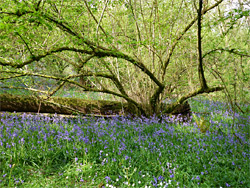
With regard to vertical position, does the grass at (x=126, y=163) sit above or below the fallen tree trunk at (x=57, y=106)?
below

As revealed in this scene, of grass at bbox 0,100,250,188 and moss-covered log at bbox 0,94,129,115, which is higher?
moss-covered log at bbox 0,94,129,115

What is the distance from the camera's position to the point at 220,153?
3.59m

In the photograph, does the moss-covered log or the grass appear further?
the moss-covered log

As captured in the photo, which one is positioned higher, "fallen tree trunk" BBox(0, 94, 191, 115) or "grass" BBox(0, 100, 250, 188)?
"fallen tree trunk" BBox(0, 94, 191, 115)

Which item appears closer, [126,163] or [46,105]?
[126,163]

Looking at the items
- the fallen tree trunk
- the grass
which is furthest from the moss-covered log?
the grass

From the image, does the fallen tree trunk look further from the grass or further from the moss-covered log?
the grass

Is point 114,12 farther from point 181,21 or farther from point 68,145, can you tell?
point 68,145

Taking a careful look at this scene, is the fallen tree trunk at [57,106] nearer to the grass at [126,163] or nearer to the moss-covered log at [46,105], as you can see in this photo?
the moss-covered log at [46,105]

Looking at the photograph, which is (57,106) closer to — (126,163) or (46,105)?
(46,105)

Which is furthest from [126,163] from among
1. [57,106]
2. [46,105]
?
[46,105]

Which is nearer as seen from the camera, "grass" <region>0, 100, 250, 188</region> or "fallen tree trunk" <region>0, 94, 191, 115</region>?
"grass" <region>0, 100, 250, 188</region>

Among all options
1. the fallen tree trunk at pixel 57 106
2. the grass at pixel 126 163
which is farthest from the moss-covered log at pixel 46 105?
the grass at pixel 126 163

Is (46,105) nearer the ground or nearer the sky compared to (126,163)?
nearer the sky
